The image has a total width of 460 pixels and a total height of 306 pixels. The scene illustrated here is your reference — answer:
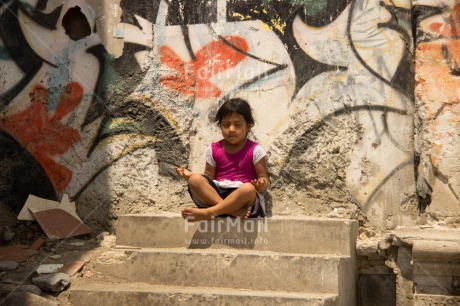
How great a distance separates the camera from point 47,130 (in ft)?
19.5

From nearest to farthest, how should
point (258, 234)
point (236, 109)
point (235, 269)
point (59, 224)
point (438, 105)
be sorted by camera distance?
point (235, 269), point (258, 234), point (438, 105), point (236, 109), point (59, 224)

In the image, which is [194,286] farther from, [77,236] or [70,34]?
[70,34]

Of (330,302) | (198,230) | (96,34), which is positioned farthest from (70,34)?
(330,302)

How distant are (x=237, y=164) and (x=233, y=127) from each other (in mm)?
293

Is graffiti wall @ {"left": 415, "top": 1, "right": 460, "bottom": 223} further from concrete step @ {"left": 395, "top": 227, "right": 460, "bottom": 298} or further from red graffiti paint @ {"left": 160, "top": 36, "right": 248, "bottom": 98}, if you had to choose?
red graffiti paint @ {"left": 160, "top": 36, "right": 248, "bottom": 98}

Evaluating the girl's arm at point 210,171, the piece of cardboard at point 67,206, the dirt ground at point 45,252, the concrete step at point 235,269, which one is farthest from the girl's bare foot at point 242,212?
the piece of cardboard at point 67,206

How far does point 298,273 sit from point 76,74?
2.74 m

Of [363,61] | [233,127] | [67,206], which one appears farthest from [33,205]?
[363,61]

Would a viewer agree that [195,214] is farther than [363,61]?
No

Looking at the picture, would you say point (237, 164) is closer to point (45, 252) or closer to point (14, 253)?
point (45, 252)

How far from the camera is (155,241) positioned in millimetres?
5074

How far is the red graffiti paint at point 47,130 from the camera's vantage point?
5.92 metres

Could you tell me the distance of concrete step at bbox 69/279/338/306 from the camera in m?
4.19

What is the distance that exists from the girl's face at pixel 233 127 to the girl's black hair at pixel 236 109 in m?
0.03
